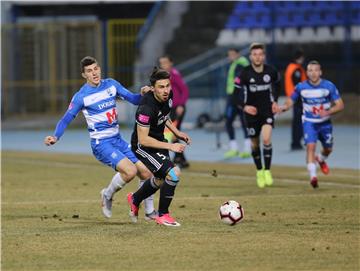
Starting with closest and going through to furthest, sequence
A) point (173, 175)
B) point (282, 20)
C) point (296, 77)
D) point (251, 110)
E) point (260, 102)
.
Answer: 1. point (173, 175)
2. point (251, 110)
3. point (260, 102)
4. point (296, 77)
5. point (282, 20)

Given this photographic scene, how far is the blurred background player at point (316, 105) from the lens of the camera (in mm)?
Result: 15820

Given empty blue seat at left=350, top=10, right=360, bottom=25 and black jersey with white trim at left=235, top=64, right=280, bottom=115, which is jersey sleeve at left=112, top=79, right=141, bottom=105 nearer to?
black jersey with white trim at left=235, top=64, right=280, bottom=115

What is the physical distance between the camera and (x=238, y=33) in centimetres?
3572

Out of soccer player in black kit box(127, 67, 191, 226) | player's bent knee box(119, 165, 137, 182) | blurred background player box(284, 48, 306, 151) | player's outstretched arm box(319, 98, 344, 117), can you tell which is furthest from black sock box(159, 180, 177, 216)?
blurred background player box(284, 48, 306, 151)

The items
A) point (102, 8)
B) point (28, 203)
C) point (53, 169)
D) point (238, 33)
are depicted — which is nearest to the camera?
point (28, 203)

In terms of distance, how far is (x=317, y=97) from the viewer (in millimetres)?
15945

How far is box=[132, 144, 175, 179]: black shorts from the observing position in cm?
1180

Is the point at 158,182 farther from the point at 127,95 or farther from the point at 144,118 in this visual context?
the point at 127,95

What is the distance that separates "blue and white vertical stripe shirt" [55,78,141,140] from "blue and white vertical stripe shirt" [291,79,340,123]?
4417mm

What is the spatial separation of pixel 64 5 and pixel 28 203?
26.7m

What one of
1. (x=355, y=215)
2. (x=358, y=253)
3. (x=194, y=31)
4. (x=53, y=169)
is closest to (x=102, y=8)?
(x=194, y=31)

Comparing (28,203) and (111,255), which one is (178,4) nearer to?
(28,203)

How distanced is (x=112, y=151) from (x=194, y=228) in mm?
1498

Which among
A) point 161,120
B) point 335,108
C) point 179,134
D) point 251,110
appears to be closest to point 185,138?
point 179,134
